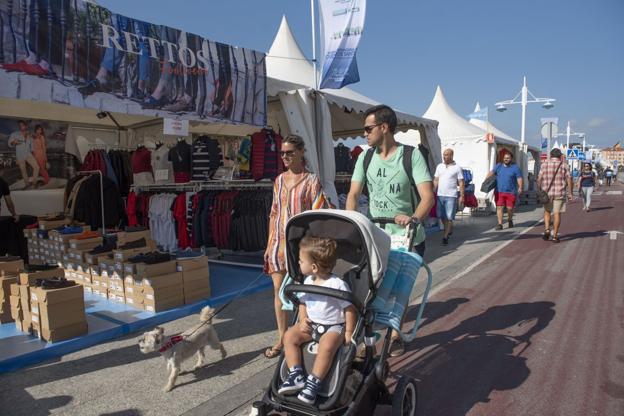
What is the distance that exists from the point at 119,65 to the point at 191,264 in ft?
8.38

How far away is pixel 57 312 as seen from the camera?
164 inches

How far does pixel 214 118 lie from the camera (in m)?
5.89

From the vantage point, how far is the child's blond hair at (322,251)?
258 cm

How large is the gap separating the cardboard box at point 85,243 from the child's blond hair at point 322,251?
490 cm

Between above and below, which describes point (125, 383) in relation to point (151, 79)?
below

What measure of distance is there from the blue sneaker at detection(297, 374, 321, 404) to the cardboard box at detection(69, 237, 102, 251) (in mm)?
5181

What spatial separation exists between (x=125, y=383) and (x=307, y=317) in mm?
1924

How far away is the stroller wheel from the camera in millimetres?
2510

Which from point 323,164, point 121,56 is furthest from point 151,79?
point 323,164

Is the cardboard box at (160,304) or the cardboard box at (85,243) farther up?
the cardboard box at (85,243)

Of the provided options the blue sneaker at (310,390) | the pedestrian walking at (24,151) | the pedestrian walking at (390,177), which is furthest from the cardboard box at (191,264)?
the pedestrian walking at (24,151)

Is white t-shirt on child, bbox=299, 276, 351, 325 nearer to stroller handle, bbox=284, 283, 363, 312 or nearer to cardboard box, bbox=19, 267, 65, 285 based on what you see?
stroller handle, bbox=284, 283, 363, 312

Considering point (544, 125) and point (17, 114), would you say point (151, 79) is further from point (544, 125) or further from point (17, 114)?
point (544, 125)

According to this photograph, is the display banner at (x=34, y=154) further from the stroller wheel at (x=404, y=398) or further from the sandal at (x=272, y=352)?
the stroller wheel at (x=404, y=398)
